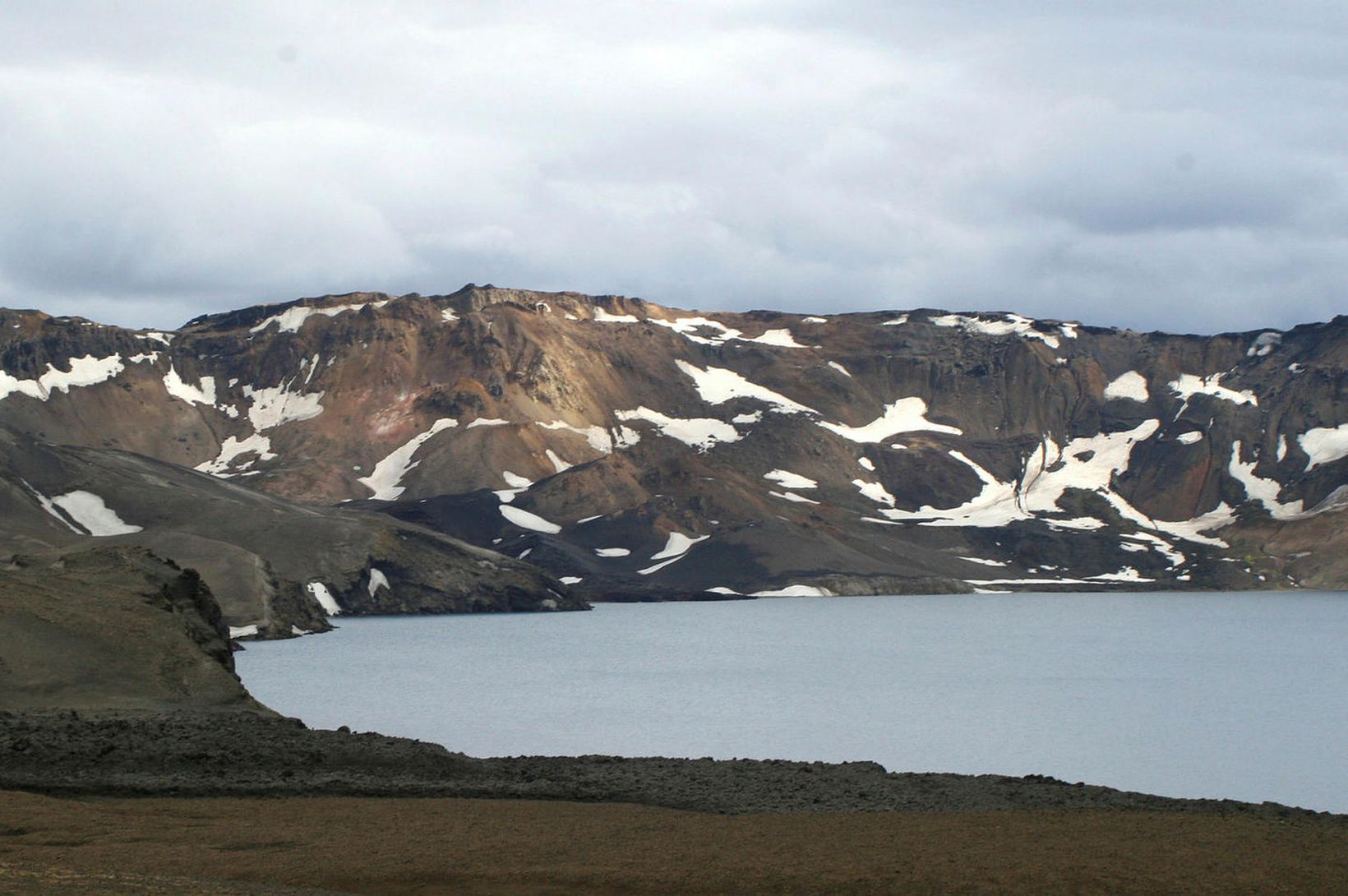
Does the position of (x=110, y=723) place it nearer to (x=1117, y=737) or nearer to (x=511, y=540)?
(x=1117, y=737)

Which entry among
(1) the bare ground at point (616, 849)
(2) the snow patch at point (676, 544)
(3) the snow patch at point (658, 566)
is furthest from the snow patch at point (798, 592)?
(1) the bare ground at point (616, 849)

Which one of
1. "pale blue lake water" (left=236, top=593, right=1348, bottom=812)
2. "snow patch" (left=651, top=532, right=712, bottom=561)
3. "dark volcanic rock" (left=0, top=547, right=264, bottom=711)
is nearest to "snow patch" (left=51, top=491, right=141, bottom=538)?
"pale blue lake water" (left=236, top=593, right=1348, bottom=812)

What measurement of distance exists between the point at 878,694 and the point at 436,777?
31.4m

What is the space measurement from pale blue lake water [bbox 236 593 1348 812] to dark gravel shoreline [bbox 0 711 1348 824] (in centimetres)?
717

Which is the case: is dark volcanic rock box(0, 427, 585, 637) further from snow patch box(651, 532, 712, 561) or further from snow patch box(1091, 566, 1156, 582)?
snow patch box(1091, 566, 1156, 582)

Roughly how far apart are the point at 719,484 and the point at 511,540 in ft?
112

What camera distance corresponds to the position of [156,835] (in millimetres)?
21281

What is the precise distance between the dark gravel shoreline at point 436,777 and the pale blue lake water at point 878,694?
7.17 m

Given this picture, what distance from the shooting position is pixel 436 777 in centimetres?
2770

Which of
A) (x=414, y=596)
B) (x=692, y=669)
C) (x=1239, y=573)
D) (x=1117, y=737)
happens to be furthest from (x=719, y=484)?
(x=1117, y=737)

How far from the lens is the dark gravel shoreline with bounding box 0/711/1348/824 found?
83.4ft

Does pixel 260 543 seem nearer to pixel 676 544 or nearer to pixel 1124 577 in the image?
pixel 676 544

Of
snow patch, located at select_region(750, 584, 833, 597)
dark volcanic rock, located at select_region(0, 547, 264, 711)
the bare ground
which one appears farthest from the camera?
snow patch, located at select_region(750, 584, 833, 597)

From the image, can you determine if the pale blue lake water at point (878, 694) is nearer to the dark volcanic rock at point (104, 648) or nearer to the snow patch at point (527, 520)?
the dark volcanic rock at point (104, 648)
